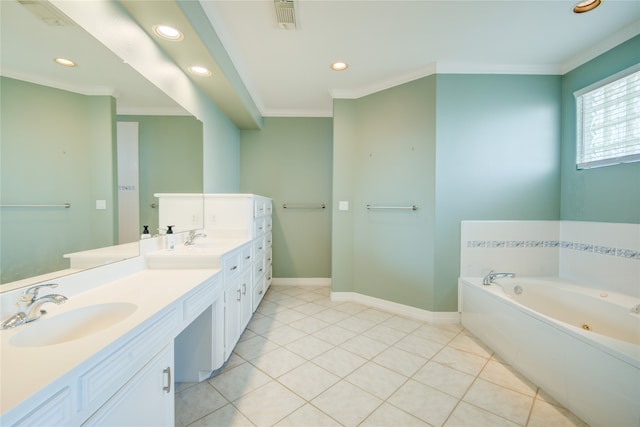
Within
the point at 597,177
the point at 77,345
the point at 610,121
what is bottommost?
the point at 77,345

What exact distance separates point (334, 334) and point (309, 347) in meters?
0.31

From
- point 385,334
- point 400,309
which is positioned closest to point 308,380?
point 385,334

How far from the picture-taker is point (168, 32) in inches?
62.1

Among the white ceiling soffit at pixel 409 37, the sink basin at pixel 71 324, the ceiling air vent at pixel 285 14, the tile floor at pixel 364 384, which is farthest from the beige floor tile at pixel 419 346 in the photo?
the ceiling air vent at pixel 285 14

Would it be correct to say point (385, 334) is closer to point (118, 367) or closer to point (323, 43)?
point (118, 367)

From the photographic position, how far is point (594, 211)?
85.7 inches

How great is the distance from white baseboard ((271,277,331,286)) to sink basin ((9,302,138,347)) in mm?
2801

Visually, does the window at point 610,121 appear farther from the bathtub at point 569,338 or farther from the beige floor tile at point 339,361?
the beige floor tile at point 339,361

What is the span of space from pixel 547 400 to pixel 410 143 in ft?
7.26

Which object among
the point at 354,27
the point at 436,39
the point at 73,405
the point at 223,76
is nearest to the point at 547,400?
the point at 73,405

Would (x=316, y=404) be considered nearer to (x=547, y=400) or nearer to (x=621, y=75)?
(x=547, y=400)

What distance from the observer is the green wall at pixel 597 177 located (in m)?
1.92

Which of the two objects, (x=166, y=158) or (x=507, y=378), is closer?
(x=507, y=378)

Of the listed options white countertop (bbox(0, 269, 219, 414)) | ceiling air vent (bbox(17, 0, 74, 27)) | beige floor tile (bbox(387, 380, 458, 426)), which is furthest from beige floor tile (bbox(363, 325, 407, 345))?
ceiling air vent (bbox(17, 0, 74, 27))
